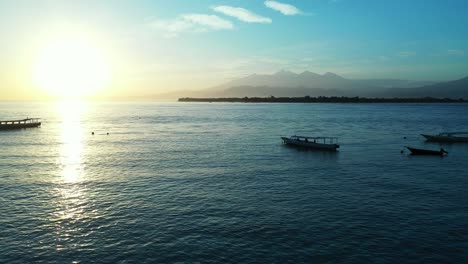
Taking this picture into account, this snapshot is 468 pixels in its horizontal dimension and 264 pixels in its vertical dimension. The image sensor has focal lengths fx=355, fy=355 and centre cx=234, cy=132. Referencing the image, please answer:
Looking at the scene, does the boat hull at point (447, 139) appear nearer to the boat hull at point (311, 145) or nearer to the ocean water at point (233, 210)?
the ocean water at point (233, 210)

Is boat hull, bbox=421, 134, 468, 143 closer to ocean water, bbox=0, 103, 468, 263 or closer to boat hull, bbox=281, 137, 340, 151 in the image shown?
ocean water, bbox=0, 103, 468, 263

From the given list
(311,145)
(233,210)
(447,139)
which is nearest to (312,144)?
(311,145)

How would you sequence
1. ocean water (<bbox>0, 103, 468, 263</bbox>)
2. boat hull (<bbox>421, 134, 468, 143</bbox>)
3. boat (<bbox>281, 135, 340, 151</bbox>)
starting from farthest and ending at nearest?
boat hull (<bbox>421, 134, 468, 143</bbox>)
boat (<bbox>281, 135, 340, 151</bbox>)
ocean water (<bbox>0, 103, 468, 263</bbox>)

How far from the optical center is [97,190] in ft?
129

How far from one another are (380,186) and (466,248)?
53.5ft

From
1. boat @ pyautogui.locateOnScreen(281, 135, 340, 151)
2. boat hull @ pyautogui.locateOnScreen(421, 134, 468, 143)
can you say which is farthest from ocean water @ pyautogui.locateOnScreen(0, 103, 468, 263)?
boat hull @ pyautogui.locateOnScreen(421, 134, 468, 143)

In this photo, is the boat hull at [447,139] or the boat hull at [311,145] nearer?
the boat hull at [311,145]

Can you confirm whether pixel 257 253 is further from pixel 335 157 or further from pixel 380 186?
pixel 335 157

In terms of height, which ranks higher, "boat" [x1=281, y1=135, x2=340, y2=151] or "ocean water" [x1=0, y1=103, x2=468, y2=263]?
"boat" [x1=281, y1=135, x2=340, y2=151]

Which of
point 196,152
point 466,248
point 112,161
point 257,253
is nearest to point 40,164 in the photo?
point 112,161

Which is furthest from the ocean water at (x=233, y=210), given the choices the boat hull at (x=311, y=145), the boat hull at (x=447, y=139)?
the boat hull at (x=447, y=139)

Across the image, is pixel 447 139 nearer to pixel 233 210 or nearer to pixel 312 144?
pixel 312 144

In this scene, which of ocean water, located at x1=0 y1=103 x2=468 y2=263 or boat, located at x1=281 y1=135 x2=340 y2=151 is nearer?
ocean water, located at x1=0 y1=103 x2=468 y2=263

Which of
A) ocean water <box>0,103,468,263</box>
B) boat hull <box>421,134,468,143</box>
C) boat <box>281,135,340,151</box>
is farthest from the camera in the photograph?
boat hull <box>421,134,468,143</box>
